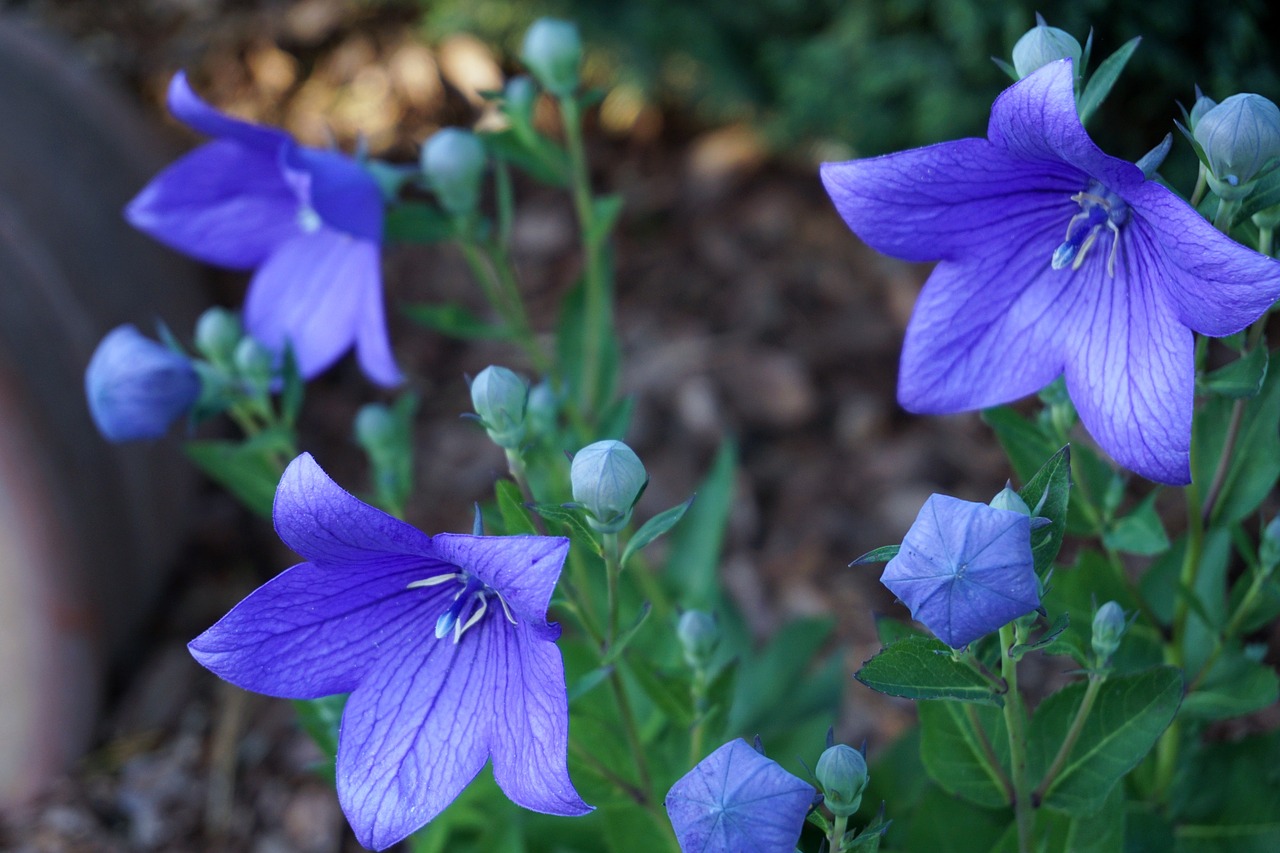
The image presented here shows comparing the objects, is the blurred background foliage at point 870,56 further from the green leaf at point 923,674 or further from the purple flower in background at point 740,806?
the purple flower in background at point 740,806

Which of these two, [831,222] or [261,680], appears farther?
[831,222]

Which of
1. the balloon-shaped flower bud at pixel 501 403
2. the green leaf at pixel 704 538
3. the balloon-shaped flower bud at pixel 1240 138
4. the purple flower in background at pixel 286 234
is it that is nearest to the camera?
the balloon-shaped flower bud at pixel 1240 138

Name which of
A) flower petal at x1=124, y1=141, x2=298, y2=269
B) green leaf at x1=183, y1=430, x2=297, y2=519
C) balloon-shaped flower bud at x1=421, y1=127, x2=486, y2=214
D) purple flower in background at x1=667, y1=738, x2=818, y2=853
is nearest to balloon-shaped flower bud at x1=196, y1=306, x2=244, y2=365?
green leaf at x1=183, y1=430, x2=297, y2=519

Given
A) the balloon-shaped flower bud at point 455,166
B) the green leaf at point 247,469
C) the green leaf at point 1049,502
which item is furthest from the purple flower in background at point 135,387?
the green leaf at point 1049,502

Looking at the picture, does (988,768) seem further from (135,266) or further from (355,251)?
(135,266)

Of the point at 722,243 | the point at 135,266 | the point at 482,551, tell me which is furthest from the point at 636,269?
the point at 482,551

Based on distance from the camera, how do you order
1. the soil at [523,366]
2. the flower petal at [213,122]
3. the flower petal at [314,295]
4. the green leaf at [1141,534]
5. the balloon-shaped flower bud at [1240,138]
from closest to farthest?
the balloon-shaped flower bud at [1240,138] → the green leaf at [1141,534] → the flower petal at [213,122] → the flower petal at [314,295] → the soil at [523,366]
